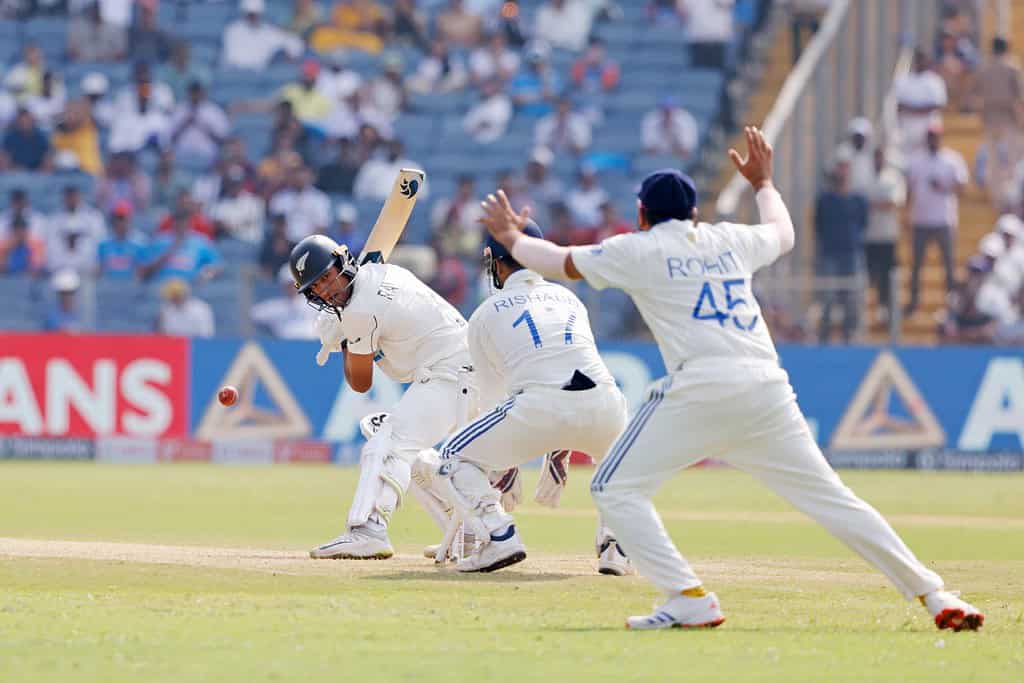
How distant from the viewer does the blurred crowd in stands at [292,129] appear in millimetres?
23688

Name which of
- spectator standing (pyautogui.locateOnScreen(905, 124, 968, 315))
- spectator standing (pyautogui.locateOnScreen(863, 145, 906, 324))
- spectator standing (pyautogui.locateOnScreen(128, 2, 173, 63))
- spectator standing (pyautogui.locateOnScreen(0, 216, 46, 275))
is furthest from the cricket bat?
spectator standing (pyautogui.locateOnScreen(128, 2, 173, 63))

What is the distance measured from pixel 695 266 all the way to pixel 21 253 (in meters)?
16.9

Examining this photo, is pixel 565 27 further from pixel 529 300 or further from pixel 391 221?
pixel 529 300

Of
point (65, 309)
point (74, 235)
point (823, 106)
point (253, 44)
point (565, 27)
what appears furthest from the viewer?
point (253, 44)

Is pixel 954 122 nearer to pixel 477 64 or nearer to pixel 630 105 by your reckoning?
pixel 630 105

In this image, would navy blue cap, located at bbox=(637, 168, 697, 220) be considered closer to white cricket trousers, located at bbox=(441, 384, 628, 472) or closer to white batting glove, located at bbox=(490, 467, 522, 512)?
white cricket trousers, located at bbox=(441, 384, 628, 472)

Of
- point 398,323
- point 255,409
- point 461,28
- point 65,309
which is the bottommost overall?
point 255,409

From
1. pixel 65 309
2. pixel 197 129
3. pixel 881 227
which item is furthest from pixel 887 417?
pixel 197 129

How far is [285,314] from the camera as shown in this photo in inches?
902

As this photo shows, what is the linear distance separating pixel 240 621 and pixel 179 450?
14.8m

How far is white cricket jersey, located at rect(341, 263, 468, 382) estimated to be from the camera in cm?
1113

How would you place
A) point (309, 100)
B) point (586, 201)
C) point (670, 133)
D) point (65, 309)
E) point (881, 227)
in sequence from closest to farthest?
point (65, 309), point (881, 227), point (586, 201), point (670, 133), point (309, 100)

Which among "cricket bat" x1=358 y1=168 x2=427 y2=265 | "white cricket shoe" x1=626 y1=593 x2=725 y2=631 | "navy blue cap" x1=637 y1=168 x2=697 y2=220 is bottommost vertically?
"white cricket shoe" x1=626 y1=593 x2=725 y2=631

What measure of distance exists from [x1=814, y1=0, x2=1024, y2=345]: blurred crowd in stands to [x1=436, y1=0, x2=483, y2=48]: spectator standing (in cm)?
593
